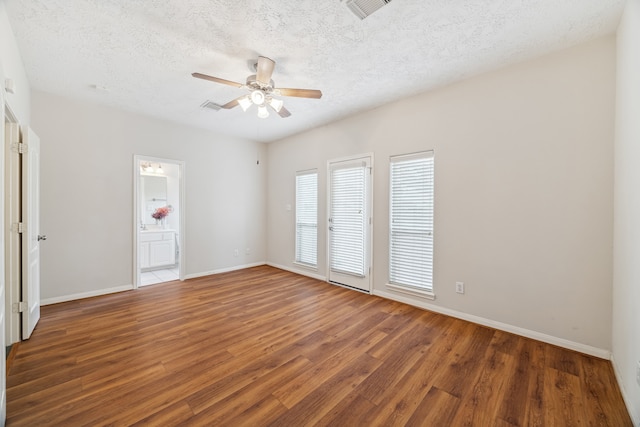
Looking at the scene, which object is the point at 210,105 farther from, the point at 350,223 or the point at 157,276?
the point at 157,276

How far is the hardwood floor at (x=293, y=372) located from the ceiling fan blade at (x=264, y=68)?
8.62ft

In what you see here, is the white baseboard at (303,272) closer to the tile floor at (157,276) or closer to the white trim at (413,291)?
the white trim at (413,291)

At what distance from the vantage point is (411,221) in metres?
3.55

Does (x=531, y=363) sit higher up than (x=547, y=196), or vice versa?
(x=547, y=196)

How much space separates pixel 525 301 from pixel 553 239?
68 centimetres

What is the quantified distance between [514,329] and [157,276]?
5.64 metres

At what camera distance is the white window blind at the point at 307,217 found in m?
4.95

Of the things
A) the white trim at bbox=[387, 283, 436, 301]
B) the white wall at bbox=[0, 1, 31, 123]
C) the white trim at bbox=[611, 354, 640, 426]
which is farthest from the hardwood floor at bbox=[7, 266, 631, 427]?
the white wall at bbox=[0, 1, 31, 123]

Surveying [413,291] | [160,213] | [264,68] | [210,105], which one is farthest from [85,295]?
[413,291]

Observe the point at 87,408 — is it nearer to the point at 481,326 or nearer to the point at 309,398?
the point at 309,398

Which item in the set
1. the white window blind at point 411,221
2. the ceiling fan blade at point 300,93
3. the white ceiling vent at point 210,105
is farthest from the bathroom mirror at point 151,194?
the white window blind at point 411,221

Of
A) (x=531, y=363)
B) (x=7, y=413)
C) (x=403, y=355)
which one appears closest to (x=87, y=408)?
(x=7, y=413)

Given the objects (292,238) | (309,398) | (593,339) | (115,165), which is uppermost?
(115,165)

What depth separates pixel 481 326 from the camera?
2893 mm
